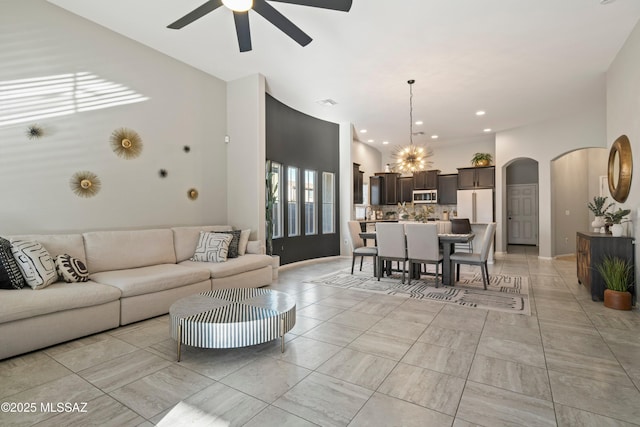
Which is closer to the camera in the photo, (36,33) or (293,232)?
(36,33)

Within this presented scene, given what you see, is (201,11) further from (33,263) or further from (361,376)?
(361,376)

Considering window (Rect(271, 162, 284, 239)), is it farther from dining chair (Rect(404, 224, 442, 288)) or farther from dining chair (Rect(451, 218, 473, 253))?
dining chair (Rect(451, 218, 473, 253))

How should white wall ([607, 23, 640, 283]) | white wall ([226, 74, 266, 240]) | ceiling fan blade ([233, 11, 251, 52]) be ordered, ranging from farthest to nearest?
1. white wall ([226, 74, 266, 240])
2. white wall ([607, 23, 640, 283])
3. ceiling fan blade ([233, 11, 251, 52])

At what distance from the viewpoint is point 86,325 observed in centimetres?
286

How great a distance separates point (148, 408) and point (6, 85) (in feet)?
11.6

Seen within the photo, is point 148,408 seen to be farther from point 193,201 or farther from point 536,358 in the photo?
point 193,201

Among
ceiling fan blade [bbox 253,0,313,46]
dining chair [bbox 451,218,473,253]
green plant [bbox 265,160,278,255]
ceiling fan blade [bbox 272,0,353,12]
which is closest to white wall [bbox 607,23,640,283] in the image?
dining chair [bbox 451,218,473,253]

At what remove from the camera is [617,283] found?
3.65m

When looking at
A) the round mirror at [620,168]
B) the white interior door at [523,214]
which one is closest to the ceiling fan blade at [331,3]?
the round mirror at [620,168]

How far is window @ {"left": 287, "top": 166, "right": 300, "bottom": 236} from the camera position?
6.54 metres

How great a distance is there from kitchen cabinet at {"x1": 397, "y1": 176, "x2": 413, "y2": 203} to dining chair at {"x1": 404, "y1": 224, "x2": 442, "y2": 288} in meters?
5.39

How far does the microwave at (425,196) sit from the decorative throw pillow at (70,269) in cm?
880

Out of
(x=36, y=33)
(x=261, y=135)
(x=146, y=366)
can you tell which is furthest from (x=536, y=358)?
(x=36, y=33)

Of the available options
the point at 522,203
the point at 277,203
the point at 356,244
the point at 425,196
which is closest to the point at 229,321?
the point at 356,244
